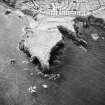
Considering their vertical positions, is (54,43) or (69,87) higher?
(54,43)

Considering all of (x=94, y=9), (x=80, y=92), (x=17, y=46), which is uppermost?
(x=94, y=9)

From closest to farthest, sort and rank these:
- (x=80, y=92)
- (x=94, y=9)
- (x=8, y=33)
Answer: (x=80, y=92) < (x=8, y=33) < (x=94, y=9)

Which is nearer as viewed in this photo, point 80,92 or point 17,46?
point 80,92

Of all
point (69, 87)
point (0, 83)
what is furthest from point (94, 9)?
point (0, 83)

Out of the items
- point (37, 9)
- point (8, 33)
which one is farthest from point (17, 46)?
point (37, 9)

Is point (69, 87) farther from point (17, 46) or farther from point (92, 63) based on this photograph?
point (17, 46)

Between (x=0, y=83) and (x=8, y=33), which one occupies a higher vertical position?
(x=8, y=33)

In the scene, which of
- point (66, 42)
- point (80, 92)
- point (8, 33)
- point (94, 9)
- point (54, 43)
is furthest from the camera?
point (94, 9)

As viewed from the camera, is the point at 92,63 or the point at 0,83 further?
the point at 92,63

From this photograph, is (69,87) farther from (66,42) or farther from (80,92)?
(66,42)
